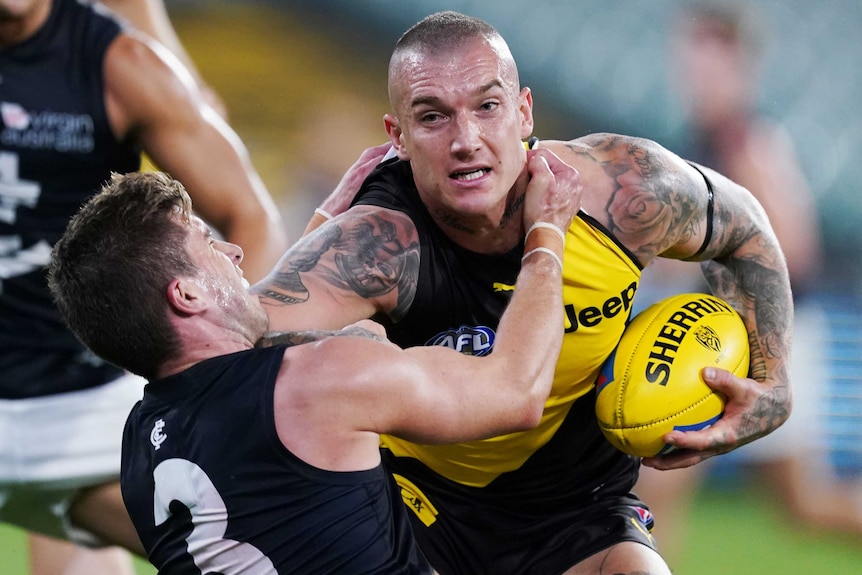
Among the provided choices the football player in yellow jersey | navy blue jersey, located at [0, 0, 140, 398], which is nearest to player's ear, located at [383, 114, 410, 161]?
the football player in yellow jersey

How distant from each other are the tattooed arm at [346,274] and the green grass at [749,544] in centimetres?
334

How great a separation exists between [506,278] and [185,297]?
1.00m

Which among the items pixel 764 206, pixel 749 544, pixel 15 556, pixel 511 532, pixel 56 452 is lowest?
pixel 15 556

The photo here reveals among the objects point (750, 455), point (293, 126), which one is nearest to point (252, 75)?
point (293, 126)

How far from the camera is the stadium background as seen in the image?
6.26 metres

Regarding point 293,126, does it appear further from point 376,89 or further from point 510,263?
point 510,263

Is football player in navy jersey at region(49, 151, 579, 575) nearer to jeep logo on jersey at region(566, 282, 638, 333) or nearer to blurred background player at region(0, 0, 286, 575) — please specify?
jeep logo on jersey at region(566, 282, 638, 333)

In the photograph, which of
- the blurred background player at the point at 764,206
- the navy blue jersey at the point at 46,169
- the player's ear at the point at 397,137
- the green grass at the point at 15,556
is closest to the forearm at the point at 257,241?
the navy blue jersey at the point at 46,169

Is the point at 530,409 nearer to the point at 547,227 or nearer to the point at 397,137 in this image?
the point at 547,227

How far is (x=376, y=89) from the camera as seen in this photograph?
641 centimetres

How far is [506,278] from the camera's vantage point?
123 inches

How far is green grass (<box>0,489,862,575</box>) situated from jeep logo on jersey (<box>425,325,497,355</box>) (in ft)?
10.8

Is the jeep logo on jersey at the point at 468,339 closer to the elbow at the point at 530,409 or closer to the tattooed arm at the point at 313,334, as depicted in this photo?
the tattooed arm at the point at 313,334

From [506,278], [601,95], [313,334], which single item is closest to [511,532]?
[506,278]
